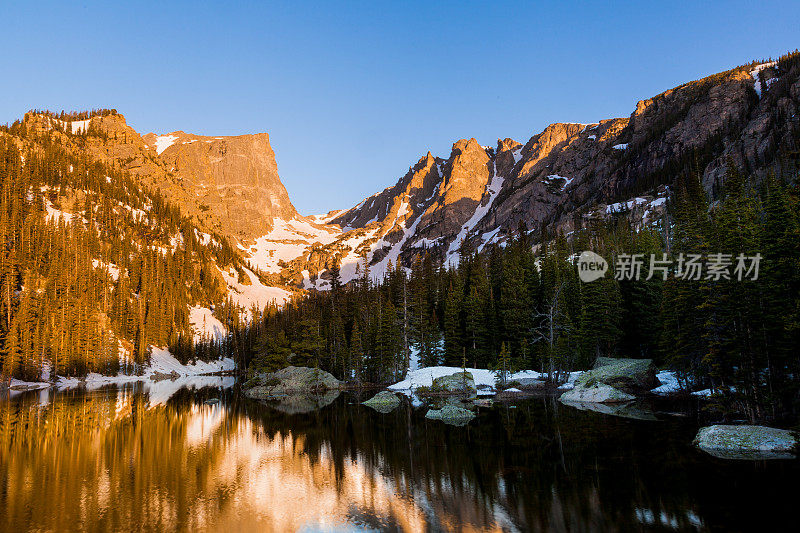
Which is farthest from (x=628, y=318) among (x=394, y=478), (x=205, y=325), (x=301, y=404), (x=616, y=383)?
(x=205, y=325)

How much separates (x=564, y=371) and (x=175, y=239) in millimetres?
175862

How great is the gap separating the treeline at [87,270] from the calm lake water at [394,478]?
2703 inches

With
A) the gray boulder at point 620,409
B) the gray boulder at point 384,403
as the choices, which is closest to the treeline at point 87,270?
the gray boulder at point 384,403

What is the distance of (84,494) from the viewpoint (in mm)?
16328

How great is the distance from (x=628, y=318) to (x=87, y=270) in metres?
130

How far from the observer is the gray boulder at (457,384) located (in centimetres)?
4953

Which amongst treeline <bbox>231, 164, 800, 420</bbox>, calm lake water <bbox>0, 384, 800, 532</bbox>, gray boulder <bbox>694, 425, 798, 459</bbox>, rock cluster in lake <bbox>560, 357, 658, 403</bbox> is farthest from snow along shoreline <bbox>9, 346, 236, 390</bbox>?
gray boulder <bbox>694, 425, 798, 459</bbox>

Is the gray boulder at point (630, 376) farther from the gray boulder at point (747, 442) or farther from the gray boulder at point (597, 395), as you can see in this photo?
the gray boulder at point (747, 442)

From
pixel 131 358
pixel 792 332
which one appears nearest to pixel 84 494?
pixel 792 332

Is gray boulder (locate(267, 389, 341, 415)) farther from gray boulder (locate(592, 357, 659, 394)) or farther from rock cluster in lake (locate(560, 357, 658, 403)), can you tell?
gray boulder (locate(592, 357, 659, 394))

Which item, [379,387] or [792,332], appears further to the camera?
[379,387]

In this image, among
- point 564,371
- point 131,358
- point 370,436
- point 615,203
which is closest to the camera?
point 370,436

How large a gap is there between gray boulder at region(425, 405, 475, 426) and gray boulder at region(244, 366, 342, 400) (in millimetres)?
32091

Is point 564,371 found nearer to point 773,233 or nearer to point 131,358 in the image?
point 773,233
